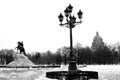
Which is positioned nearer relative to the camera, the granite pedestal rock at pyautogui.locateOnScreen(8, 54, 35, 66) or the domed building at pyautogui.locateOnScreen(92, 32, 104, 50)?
the granite pedestal rock at pyautogui.locateOnScreen(8, 54, 35, 66)

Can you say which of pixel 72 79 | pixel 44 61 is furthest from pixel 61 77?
pixel 44 61

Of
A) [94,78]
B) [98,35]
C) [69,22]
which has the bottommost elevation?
[94,78]

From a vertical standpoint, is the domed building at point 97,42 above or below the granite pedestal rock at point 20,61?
above

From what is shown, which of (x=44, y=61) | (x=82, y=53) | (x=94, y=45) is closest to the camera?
(x=82, y=53)

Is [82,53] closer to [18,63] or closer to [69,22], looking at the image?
[18,63]

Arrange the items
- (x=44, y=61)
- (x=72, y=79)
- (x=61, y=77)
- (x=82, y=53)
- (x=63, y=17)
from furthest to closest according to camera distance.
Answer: (x=44, y=61)
(x=82, y=53)
(x=63, y=17)
(x=61, y=77)
(x=72, y=79)

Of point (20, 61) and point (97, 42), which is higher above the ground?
point (97, 42)

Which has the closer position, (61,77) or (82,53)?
(61,77)

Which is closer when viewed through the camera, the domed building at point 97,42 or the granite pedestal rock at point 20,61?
the granite pedestal rock at point 20,61

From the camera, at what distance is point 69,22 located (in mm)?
21453

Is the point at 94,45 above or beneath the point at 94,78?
above

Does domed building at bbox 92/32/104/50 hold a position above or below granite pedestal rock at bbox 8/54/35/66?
above

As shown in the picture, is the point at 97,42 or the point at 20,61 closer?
the point at 20,61

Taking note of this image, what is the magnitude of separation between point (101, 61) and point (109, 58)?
452 centimetres
